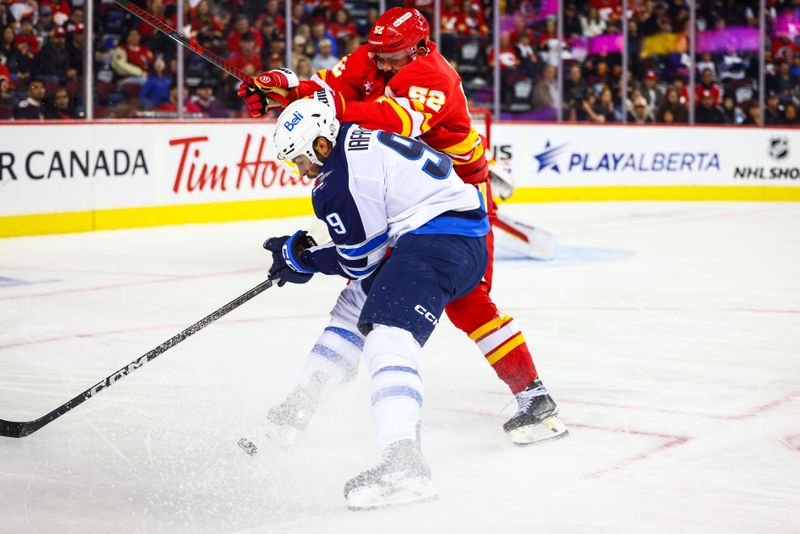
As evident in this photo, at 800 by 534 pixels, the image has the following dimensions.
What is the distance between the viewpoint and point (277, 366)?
4434 mm

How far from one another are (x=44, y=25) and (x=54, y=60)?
1.04 feet

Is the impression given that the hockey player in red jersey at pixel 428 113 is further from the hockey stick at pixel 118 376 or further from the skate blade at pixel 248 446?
the hockey stick at pixel 118 376

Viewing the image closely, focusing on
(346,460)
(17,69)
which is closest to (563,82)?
(17,69)

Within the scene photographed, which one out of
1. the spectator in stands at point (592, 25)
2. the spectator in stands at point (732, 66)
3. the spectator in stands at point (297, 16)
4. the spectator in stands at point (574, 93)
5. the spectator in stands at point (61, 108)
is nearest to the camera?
the spectator in stands at point (61, 108)

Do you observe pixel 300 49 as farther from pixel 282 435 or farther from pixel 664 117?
pixel 282 435

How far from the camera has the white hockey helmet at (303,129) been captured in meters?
2.96

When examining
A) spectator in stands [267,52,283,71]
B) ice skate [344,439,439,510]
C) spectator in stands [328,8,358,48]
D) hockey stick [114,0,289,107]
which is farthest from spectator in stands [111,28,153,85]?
ice skate [344,439,439,510]

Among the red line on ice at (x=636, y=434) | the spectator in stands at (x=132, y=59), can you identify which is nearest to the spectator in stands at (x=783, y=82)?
the spectator in stands at (x=132, y=59)

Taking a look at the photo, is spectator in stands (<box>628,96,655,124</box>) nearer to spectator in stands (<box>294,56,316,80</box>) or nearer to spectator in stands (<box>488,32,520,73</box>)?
spectator in stands (<box>488,32,520,73</box>)

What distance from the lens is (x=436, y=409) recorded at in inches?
150

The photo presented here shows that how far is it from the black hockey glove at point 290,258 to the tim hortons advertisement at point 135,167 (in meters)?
5.49

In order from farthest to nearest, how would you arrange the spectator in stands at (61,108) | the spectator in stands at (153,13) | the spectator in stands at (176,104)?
1. the spectator in stands at (176,104)
2. the spectator in stands at (153,13)
3. the spectator in stands at (61,108)

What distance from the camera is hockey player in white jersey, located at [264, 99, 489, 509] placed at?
2789mm

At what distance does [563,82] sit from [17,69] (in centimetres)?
574
